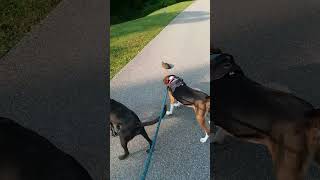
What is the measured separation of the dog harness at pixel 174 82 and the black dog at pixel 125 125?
0.61m

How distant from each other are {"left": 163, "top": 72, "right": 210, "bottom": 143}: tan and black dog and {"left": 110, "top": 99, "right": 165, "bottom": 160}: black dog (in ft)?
1.75

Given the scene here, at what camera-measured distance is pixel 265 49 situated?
6852 millimetres

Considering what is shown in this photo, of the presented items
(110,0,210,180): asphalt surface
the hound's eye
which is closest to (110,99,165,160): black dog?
(110,0,210,180): asphalt surface

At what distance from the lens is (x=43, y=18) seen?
8125 mm

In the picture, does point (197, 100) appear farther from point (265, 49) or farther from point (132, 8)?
point (132, 8)

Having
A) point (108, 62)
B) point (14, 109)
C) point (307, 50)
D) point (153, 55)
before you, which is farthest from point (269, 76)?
point (14, 109)

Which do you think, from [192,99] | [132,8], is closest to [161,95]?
[192,99]

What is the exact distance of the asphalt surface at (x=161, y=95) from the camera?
5.19 m

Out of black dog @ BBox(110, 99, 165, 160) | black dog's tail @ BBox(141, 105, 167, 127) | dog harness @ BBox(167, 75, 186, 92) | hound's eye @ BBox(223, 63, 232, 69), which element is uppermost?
hound's eye @ BBox(223, 63, 232, 69)

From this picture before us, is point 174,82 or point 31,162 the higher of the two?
point 31,162

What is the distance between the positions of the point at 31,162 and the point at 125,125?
1372 millimetres

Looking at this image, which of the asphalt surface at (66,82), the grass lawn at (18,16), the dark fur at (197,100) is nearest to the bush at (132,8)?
the asphalt surface at (66,82)

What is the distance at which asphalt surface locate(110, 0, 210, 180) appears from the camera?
5188mm

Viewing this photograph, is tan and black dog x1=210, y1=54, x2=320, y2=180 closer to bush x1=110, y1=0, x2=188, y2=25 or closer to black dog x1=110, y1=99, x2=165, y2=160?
black dog x1=110, y1=99, x2=165, y2=160
